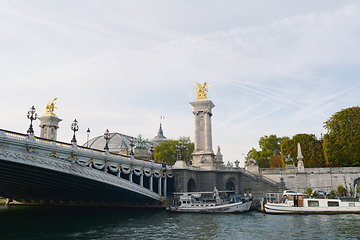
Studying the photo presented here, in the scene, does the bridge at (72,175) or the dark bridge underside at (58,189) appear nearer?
the bridge at (72,175)

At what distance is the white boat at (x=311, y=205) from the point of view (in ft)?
128

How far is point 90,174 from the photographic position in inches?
1416

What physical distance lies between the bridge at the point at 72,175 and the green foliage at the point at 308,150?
34.0 m

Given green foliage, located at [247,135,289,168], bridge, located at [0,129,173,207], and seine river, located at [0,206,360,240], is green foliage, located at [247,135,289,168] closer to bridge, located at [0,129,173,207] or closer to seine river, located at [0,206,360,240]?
bridge, located at [0,129,173,207]

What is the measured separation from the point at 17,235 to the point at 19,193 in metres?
22.9

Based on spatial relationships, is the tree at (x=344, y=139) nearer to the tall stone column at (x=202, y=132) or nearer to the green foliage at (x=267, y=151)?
the tall stone column at (x=202, y=132)

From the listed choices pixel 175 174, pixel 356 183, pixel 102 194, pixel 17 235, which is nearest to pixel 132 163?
pixel 102 194

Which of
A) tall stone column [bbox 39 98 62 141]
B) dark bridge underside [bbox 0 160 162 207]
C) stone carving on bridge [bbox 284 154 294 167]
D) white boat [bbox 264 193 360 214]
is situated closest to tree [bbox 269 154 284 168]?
stone carving on bridge [bbox 284 154 294 167]

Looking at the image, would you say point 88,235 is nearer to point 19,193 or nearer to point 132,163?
point 132,163

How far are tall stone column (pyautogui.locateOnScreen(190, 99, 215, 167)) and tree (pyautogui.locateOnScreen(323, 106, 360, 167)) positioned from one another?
2327 cm

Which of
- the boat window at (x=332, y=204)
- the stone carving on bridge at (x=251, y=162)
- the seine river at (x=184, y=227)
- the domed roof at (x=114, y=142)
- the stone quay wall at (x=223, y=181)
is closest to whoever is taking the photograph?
the seine river at (x=184, y=227)

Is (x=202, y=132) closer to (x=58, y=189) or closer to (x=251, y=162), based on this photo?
(x=251, y=162)

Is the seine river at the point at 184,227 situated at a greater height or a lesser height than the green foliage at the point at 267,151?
lesser

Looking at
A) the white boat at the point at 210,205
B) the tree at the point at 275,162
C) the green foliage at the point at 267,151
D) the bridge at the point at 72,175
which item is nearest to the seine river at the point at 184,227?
the white boat at the point at 210,205
